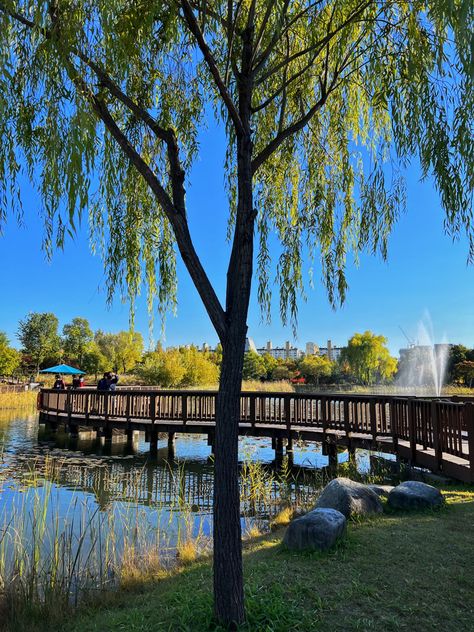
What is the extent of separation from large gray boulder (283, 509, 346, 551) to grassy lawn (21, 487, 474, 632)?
0.31ft

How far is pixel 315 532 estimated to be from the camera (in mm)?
4078

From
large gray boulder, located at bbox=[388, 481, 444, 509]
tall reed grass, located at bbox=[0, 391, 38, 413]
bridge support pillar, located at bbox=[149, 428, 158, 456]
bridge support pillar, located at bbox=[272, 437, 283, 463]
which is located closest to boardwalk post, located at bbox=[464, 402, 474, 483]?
large gray boulder, located at bbox=[388, 481, 444, 509]

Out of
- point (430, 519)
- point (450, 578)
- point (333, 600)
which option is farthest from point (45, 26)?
point (430, 519)

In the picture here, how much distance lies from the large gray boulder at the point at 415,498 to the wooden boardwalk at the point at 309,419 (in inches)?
49.2

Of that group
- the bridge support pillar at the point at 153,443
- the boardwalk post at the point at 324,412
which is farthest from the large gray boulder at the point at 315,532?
the bridge support pillar at the point at 153,443

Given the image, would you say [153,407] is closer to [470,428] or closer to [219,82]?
[470,428]

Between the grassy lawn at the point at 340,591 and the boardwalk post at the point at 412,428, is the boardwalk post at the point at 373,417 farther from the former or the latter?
the grassy lawn at the point at 340,591

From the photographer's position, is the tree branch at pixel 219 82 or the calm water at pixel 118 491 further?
the calm water at pixel 118 491

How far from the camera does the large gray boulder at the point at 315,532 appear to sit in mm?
4039

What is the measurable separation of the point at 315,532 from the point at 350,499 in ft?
4.14

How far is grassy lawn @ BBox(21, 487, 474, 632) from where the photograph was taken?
9.16 feet

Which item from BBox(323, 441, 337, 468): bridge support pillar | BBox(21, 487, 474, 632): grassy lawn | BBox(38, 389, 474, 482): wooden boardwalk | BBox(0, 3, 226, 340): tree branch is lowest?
BBox(323, 441, 337, 468): bridge support pillar

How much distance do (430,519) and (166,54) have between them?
203 inches

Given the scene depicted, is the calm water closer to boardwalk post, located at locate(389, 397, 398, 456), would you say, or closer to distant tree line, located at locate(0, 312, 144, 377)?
boardwalk post, located at locate(389, 397, 398, 456)
